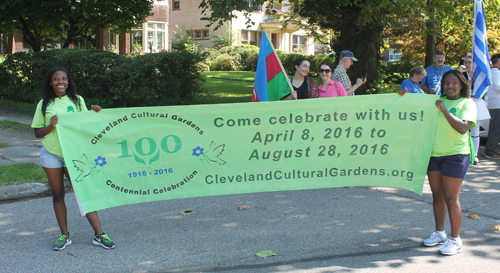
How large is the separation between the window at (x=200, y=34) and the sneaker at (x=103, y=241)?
3697 cm

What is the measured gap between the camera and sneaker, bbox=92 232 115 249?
14.4 ft

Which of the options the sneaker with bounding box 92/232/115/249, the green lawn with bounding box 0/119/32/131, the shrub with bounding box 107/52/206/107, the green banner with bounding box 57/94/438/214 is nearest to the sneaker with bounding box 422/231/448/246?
the green banner with bounding box 57/94/438/214

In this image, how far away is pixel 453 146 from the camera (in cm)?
415

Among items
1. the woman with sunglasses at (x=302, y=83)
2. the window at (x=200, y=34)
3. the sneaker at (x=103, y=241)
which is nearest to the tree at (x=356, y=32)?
the woman with sunglasses at (x=302, y=83)

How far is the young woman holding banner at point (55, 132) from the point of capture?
427 cm

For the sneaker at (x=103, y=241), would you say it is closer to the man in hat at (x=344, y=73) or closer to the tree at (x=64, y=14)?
Result: the man in hat at (x=344, y=73)

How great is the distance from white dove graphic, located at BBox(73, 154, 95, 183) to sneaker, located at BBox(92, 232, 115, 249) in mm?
580

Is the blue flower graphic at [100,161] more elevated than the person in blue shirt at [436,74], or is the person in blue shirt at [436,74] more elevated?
the person in blue shirt at [436,74]

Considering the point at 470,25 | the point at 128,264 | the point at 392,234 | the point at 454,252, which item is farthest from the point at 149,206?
the point at 470,25

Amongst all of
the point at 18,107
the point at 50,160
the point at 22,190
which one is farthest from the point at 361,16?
the point at 18,107

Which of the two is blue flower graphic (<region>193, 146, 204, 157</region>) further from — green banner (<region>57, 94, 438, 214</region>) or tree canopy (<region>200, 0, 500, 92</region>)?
tree canopy (<region>200, 0, 500, 92</region>)

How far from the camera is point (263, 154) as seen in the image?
4793 mm

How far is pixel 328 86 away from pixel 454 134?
243 centimetres

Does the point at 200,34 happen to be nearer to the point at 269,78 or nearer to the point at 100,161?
the point at 269,78
